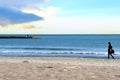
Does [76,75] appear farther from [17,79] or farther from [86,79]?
[17,79]

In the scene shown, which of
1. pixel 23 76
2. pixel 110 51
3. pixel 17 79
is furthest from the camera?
pixel 110 51

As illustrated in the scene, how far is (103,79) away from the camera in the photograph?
12.1m

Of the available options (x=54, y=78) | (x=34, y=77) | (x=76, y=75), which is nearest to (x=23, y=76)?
(x=34, y=77)

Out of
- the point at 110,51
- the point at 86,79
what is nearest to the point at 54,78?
the point at 86,79

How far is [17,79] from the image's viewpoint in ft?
39.2

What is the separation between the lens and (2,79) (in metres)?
12.0

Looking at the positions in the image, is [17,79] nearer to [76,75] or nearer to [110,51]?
[76,75]

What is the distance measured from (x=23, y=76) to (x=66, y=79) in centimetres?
188

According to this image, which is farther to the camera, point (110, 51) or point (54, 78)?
point (110, 51)

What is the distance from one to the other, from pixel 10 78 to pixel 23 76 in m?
0.76

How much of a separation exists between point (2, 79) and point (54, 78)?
1990 millimetres

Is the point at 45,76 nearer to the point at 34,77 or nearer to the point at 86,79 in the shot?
the point at 34,77

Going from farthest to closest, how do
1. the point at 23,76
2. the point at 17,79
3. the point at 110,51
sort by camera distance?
the point at 110,51 → the point at 23,76 → the point at 17,79

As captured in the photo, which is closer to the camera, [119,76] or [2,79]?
[2,79]
